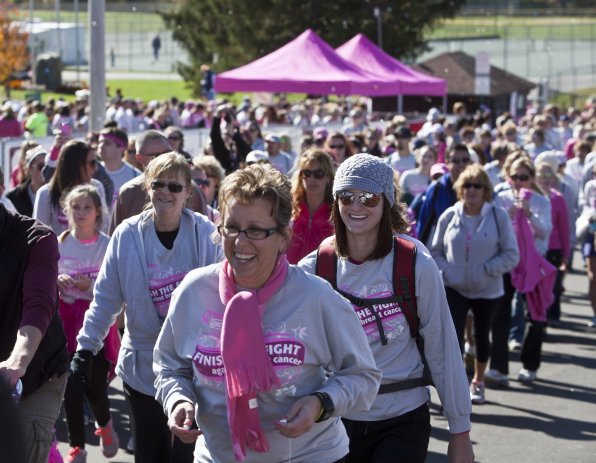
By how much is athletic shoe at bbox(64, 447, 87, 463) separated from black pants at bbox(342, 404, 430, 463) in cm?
290

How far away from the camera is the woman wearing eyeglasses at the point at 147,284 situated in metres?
5.59

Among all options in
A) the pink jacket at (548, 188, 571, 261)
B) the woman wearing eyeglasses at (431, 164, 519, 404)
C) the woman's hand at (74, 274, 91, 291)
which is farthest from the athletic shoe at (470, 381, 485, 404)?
the woman's hand at (74, 274, 91, 291)

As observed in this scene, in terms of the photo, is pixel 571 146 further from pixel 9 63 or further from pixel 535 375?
pixel 9 63

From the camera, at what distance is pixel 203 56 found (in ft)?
174

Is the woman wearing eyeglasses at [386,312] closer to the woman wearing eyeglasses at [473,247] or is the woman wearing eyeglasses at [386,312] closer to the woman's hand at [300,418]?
the woman's hand at [300,418]

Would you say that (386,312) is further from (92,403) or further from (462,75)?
(462,75)

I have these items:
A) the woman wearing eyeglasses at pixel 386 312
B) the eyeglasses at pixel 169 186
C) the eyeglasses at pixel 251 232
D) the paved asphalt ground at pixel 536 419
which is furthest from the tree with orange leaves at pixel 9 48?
the eyeglasses at pixel 251 232

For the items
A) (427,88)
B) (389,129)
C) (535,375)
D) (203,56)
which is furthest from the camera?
(203,56)

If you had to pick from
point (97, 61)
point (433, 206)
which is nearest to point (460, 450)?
point (433, 206)

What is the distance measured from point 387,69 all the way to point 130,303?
790 inches

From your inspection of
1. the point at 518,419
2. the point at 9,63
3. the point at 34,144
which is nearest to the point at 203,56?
the point at 9,63

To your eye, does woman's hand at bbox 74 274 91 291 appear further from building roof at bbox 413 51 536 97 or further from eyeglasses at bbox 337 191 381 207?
building roof at bbox 413 51 536 97

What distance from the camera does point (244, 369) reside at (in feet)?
11.8

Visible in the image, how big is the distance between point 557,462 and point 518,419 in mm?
1272
